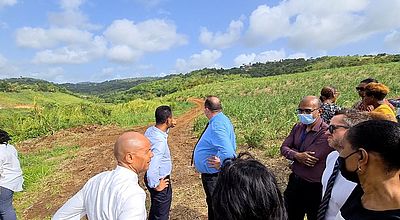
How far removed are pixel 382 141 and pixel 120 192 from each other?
4.56 feet

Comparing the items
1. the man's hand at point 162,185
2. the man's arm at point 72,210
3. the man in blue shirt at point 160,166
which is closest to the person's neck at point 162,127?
the man in blue shirt at point 160,166

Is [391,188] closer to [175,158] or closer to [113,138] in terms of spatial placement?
[175,158]

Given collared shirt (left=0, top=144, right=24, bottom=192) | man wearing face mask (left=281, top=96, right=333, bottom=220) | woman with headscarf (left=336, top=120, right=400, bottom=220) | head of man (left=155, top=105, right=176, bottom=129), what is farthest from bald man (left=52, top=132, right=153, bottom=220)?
collared shirt (left=0, top=144, right=24, bottom=192)

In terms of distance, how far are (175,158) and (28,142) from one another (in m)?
7.99

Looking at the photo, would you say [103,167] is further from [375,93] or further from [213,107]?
[375,93]

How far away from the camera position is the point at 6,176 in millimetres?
4305

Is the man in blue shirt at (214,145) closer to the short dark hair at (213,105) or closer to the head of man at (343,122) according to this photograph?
the short dark hair at (213,105)

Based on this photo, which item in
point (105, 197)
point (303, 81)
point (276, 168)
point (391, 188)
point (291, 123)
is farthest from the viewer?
point (303, 81)

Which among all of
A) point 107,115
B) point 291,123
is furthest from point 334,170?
point 107,115

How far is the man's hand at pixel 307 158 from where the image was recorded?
10.8 feet

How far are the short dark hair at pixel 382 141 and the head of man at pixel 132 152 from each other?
50.6 inches

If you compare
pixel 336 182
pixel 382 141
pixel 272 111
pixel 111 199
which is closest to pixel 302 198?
pixel 336 182

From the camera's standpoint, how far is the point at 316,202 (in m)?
3.45

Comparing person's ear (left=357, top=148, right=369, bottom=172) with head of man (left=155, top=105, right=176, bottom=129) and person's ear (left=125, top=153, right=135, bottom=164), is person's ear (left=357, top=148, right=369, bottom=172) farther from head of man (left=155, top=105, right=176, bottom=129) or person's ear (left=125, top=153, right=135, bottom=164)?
head of man (left=155, top=105, right=176, bottom=129)
